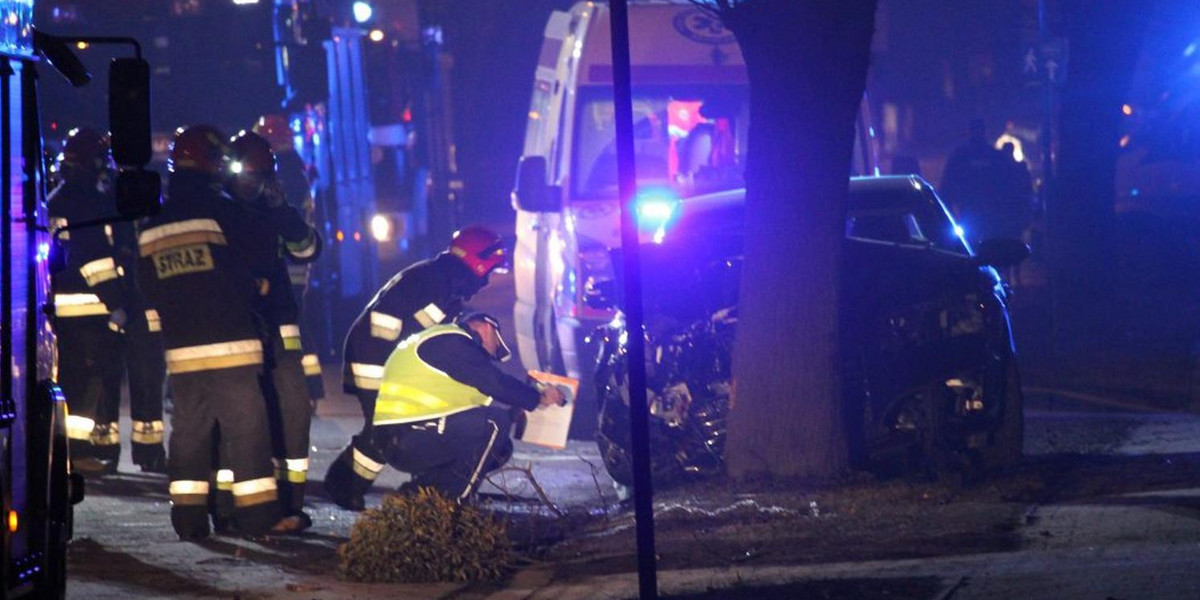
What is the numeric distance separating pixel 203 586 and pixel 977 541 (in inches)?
123

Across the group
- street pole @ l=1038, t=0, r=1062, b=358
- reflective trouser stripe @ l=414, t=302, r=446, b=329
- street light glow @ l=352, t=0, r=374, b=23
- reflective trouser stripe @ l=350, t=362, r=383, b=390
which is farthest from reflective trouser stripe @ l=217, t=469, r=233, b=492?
street light glow @ l=352, t=0, r=374, b=23

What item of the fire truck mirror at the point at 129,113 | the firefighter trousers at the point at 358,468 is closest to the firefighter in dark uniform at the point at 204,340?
the firefighter trousers at the point at 358,468

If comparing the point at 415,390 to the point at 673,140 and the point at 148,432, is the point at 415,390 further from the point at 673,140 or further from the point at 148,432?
the point at 673,140

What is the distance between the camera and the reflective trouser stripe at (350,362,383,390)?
9141 mm

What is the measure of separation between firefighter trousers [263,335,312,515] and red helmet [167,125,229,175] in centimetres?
95

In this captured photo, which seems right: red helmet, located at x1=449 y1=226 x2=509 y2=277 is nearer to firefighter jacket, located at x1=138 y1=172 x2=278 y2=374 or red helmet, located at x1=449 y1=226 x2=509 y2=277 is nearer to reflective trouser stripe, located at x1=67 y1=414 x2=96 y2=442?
firefighter jacket, located at x1=138 y1=172 x2=278 y2=374

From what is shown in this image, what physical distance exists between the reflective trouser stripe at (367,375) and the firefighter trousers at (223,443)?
96 cm

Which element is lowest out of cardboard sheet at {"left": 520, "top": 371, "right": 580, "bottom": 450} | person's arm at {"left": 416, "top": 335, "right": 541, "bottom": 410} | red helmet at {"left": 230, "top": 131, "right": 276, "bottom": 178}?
cardboard sheet at {"left": 520, "top": 371, "right": 580, "bottom": 450}

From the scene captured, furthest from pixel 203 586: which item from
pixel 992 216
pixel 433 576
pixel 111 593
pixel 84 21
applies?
pixel 992 216

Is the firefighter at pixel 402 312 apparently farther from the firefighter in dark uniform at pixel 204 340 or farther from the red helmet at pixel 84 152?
the red helmet at pixel 84 152

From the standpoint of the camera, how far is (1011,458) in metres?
9.16

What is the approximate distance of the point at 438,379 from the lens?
8688 millimetres

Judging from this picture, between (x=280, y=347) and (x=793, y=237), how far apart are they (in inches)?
99.2

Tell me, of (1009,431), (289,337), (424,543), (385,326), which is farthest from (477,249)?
(1009,431)
